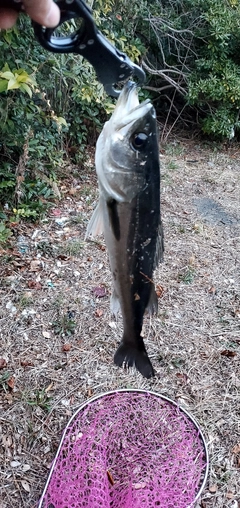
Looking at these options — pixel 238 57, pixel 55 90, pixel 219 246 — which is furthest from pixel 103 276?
pixel 238 57

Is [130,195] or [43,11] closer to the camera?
[43,11]

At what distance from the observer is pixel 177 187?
5.07 m

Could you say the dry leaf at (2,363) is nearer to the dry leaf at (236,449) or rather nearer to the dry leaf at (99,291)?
the dry leaf at (99,291)

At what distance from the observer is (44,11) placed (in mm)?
1131

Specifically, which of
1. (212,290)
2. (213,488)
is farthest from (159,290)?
(213,488)

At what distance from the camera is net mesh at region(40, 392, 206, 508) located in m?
2.01

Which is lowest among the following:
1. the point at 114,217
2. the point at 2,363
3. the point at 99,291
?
the point at 99,291

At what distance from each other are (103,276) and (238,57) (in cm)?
450

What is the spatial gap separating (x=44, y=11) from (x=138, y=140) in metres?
0.41

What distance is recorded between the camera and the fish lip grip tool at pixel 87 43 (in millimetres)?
1214

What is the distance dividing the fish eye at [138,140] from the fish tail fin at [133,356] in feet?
2.38

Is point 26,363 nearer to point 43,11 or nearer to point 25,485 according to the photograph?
point 25,485

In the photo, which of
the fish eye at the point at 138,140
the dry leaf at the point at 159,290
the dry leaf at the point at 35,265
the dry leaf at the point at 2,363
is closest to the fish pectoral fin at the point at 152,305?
the fish eye at the point at 138,140

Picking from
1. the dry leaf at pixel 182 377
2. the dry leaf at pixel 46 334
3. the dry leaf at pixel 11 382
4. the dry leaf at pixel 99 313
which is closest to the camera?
the dry leaf at pixel 11 382
